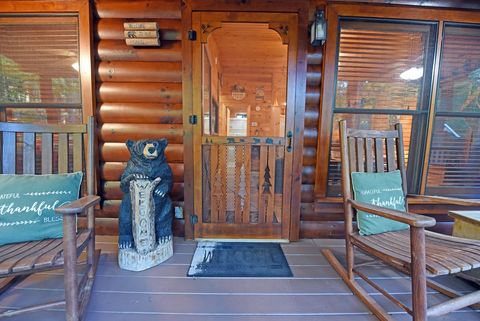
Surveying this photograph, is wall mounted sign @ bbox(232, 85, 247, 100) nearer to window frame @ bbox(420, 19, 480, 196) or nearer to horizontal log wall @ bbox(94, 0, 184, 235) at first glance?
horizontal log wall @ bbox(94, 0, 184, 235)

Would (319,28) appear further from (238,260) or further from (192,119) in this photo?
(238,260)

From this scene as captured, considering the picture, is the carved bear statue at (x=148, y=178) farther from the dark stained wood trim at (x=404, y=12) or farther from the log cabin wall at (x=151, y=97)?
the dark stained wood trim at (x=404, y=12)

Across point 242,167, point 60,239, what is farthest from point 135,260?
point 242,167

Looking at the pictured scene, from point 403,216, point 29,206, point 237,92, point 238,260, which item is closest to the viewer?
point 403,216

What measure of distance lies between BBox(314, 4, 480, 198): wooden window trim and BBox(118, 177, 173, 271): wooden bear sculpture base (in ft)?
4.78

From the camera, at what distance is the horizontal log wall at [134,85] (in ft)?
6.20

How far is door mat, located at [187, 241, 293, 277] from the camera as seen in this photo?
5.12 ft

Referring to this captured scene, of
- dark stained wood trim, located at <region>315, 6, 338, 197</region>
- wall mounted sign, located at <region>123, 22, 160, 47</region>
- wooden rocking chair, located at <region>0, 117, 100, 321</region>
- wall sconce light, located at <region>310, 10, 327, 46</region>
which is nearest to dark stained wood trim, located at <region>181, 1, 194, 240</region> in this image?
wall mounted sign, located at <region>123, 22, 160, 47</region>

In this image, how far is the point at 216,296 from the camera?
4.41ft

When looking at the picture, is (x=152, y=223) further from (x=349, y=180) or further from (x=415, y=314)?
(x=415, y=314)

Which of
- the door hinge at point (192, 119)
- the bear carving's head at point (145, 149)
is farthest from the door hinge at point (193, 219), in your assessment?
the door hinge at point (192, 119)

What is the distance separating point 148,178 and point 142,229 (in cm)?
35

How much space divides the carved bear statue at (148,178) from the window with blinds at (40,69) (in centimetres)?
90

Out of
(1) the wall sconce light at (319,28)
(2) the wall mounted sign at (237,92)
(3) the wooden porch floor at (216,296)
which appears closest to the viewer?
(3) the wooden porch floor at (216,296)
